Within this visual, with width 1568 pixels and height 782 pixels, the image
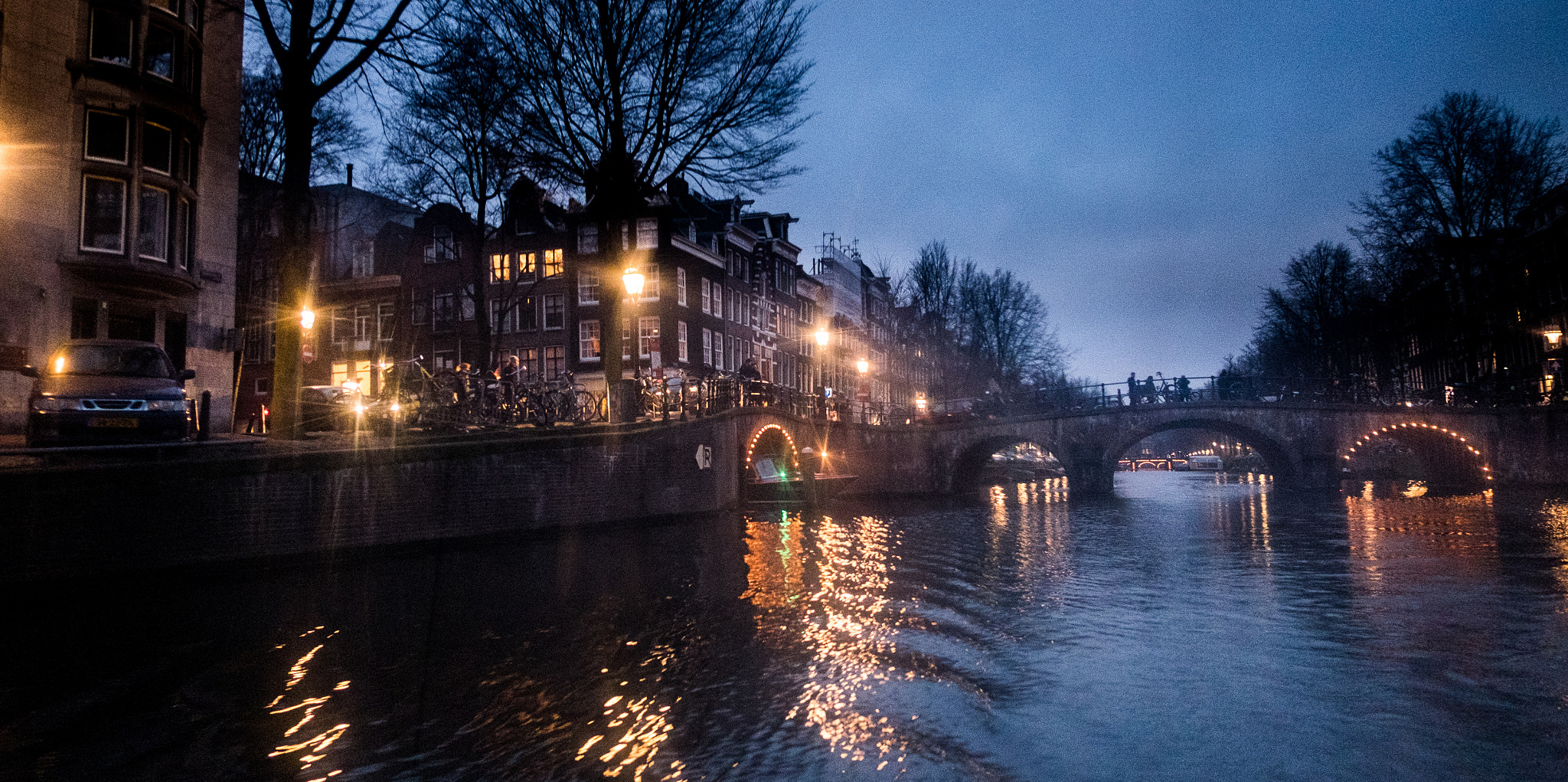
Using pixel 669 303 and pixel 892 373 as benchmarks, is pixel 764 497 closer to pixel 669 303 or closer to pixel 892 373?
pixel 669 303

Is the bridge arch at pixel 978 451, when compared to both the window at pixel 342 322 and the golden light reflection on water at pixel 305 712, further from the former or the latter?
the golden light reflection on water at pixel 305 712

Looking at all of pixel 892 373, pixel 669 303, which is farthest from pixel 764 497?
pixel 892 373

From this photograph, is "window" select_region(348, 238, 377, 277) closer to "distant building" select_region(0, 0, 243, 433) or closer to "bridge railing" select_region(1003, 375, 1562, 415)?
"distant building" select_region(0, 0, 243, 433)

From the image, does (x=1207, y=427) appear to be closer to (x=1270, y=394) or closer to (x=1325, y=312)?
(x=1270, y=394)

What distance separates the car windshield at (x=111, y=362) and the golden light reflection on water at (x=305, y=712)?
736cm

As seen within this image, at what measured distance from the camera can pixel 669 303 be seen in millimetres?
41094

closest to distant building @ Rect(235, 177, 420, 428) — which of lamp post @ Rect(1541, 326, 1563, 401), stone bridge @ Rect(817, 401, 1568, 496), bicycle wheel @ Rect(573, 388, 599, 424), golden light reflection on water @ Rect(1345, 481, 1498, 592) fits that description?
bicycle wheel @ Rect(573, 388, 599, 424)

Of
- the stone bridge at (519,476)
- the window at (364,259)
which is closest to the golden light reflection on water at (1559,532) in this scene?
the stone bridge at (519,476)

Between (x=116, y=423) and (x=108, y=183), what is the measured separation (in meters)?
9.62

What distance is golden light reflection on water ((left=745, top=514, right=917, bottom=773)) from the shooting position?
6207mm

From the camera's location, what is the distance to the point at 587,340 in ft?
136

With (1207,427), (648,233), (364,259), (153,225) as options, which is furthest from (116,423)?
(1207,427)

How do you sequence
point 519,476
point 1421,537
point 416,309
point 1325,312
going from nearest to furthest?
point 519,476, point 1421,537, point 416,309, point 1325,312

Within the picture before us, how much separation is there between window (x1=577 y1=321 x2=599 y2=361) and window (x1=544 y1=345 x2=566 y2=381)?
872 mm
